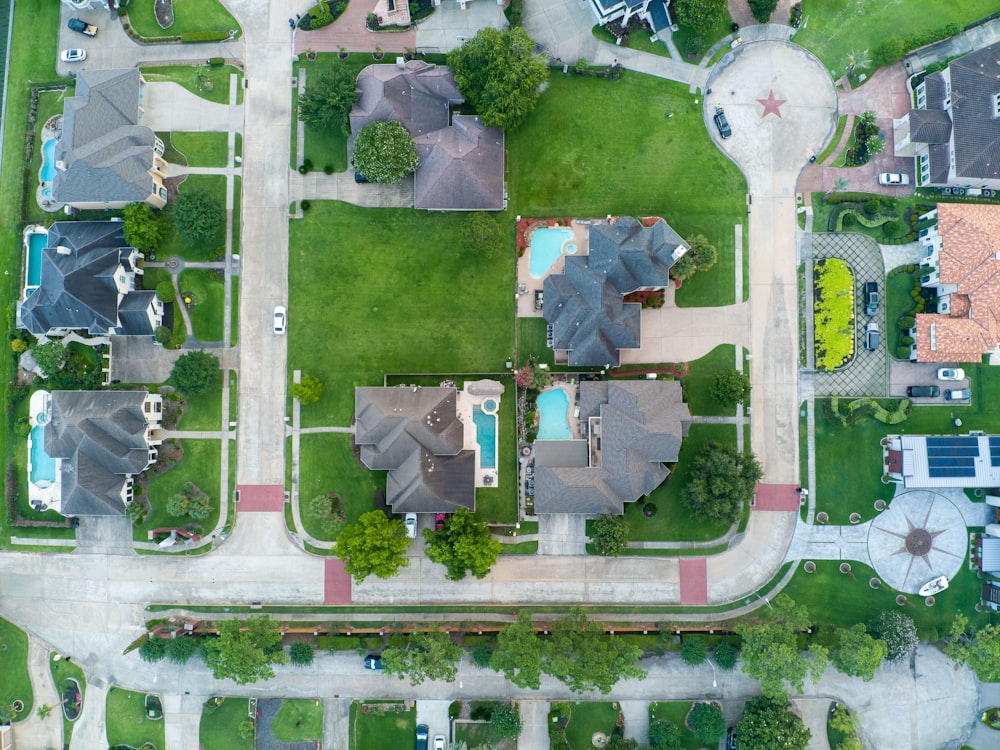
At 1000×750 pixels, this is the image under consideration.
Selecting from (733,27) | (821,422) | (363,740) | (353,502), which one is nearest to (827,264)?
(821,422)

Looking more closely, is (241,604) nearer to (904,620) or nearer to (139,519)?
(139,519)

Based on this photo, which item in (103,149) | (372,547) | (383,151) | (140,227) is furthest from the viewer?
(140,227)

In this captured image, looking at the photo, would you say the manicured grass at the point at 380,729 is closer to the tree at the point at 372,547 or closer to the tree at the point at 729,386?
the tree at the point at 372,547

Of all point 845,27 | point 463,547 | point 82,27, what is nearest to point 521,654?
point 463,547

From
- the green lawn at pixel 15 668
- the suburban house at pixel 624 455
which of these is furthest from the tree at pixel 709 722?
the green lawn at pixel 15 668

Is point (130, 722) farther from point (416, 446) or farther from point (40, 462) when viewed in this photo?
point (416, 446)

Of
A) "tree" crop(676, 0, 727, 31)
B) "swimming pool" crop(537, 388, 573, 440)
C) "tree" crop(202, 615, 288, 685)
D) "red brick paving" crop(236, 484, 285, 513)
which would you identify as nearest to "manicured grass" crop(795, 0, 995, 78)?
"tree" crop(676, 0, 727, 31)

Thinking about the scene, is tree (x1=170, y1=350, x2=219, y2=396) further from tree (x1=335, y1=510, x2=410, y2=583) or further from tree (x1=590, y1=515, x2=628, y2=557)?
tree (x1=590, y1=515, x2=628, y2=557)
